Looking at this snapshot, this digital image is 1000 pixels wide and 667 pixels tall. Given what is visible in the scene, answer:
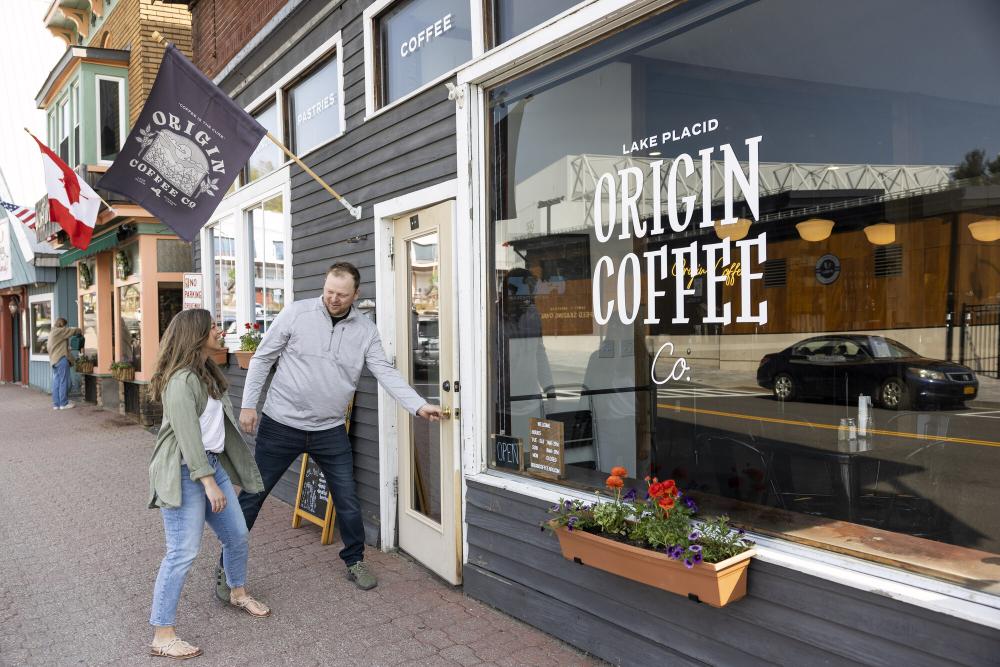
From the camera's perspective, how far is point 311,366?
15.1ft

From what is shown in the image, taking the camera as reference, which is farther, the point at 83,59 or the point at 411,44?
the point at 83,59

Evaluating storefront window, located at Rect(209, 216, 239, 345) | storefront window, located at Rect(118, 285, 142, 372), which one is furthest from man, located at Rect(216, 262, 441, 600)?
storefront window, located at Rect(118, 285, 142, 372)

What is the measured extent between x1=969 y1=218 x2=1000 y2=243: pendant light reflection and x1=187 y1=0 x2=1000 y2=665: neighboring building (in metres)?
0.01

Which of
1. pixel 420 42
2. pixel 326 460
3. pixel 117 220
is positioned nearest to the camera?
pixel 326 460

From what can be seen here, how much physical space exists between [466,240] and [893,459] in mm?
2517

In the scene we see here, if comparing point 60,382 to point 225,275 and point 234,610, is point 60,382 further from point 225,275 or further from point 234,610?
point 234,610

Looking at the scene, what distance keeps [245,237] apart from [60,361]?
983 centimetres

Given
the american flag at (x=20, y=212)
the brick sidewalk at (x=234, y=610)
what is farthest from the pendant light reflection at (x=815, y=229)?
the american flag at (x=20, y=212)

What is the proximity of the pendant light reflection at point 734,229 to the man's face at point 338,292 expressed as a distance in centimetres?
221

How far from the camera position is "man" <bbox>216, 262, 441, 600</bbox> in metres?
4.56

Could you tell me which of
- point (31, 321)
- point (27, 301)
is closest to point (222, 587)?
point (31, 321)

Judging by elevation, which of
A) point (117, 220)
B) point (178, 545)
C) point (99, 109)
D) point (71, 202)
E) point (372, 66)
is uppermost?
point (99, 109)

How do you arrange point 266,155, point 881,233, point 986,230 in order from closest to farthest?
point 986,230
point 881,233
point 266,155

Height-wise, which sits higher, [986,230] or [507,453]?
[986,230]
